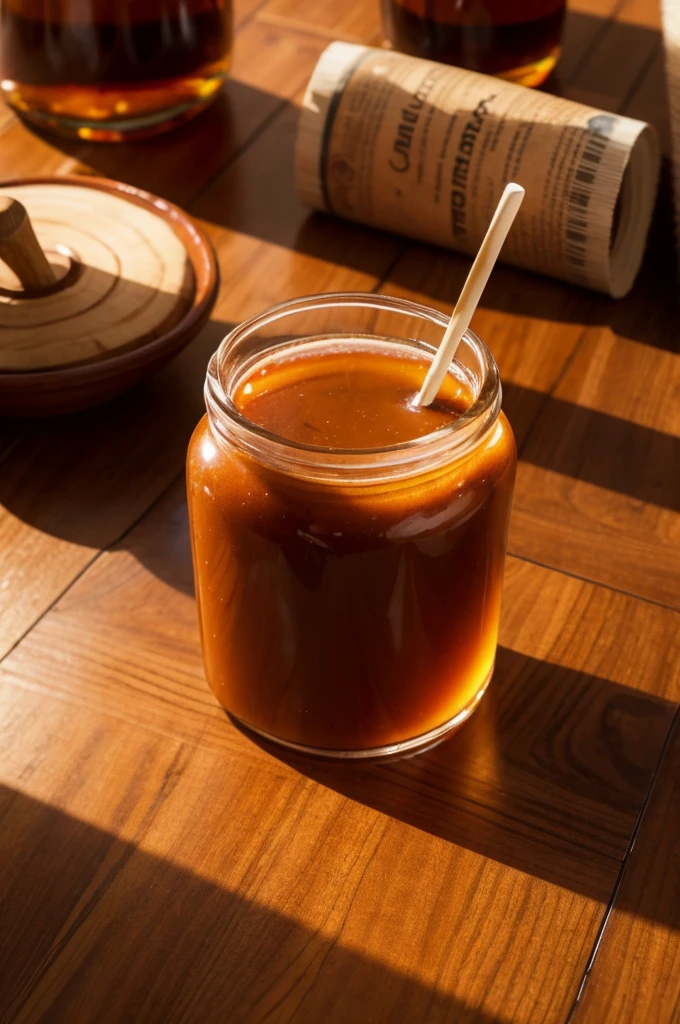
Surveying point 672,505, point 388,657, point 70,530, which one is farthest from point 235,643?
point 672,505

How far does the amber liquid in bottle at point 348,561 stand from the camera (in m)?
0.52

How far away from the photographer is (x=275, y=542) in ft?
1.72

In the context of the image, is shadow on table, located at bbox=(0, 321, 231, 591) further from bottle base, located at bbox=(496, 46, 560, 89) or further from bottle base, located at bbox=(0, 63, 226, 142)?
bottle base, located at bbox=(496, 46, 560, 89)

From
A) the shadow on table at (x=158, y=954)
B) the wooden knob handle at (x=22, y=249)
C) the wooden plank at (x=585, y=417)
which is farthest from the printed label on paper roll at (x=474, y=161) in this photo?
the shadow on table at (x=158, y=954)

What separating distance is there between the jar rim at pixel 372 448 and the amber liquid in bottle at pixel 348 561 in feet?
0.04

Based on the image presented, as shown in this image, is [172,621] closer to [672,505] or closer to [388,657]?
[388,657]

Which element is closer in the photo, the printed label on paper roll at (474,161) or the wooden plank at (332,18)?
the printed label on paper roll at (474,161)

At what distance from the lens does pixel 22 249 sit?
737 millimetres

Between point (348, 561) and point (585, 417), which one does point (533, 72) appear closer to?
point (585, 417)

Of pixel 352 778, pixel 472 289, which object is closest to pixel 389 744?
pixel 352 778

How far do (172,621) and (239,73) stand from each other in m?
0.65

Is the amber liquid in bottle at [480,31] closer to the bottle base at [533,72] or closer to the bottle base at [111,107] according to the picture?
the bottle base at [533,72]

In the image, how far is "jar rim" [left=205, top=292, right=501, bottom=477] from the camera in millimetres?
495

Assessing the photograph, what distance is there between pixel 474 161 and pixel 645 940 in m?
0.57
